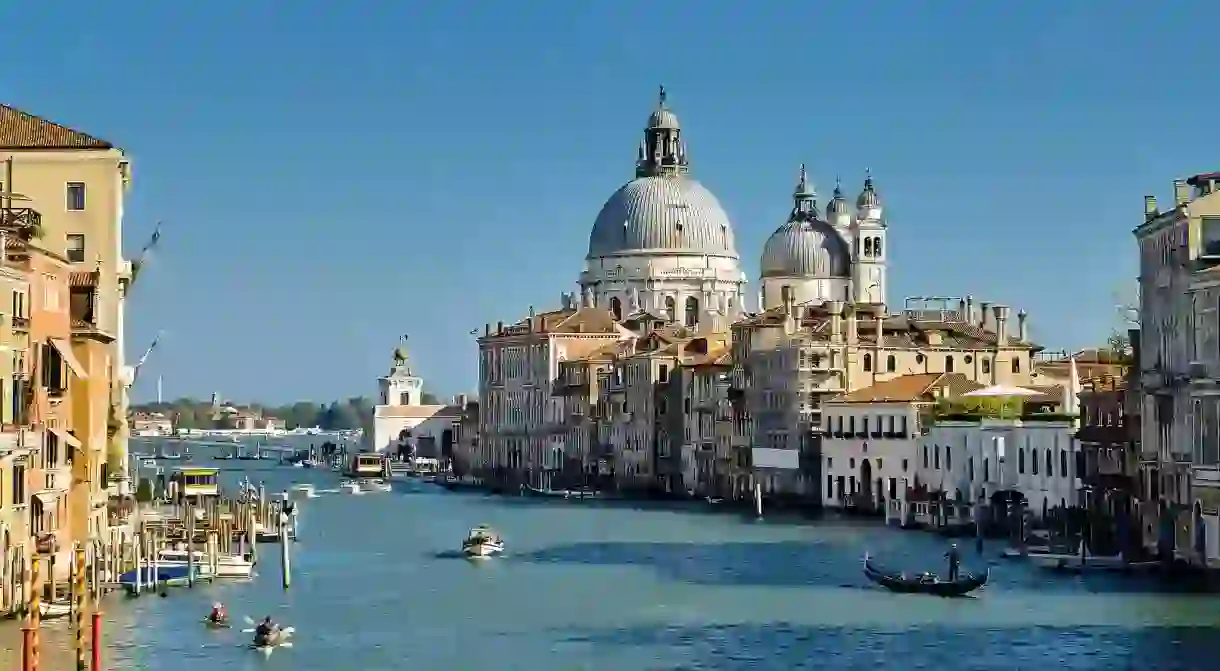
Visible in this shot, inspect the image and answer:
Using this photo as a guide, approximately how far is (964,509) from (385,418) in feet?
259

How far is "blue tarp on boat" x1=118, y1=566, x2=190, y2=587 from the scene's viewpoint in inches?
1422

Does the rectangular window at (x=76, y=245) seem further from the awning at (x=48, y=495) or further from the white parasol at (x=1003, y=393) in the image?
the white parasol at (x=1003, y=393)

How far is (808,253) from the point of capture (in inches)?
4011

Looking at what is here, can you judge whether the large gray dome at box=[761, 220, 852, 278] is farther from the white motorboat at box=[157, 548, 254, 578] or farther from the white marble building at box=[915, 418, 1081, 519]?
the white motorboat at box=[157, 548, 254, 578]

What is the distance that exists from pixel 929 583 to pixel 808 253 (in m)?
65.6

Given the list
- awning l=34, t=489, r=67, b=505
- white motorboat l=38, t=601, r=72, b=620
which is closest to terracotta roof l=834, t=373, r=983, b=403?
awning l=34, t=489, r=67, b=505

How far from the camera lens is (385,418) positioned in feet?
428

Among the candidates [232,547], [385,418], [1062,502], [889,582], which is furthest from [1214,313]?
[385,418]

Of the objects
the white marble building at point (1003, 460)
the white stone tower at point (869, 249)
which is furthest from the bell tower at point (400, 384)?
the white marble building at point (1003, 460)

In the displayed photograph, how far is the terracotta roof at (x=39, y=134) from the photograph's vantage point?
3791cm

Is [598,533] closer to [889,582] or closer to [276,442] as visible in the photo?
[889,582]

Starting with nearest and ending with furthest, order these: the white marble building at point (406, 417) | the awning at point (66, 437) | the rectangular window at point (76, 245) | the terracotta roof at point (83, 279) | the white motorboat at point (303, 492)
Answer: the awning at point (66, 437) → the terracotta roof at point (83, 279) → the rectangular window at point (76, 245) → the white motorboat at point (303, 492) → the white marble building at point (406, 417)

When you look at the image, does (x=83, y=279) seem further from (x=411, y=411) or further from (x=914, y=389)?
(x=411, y=411)

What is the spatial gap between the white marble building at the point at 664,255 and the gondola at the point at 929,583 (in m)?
68.3
